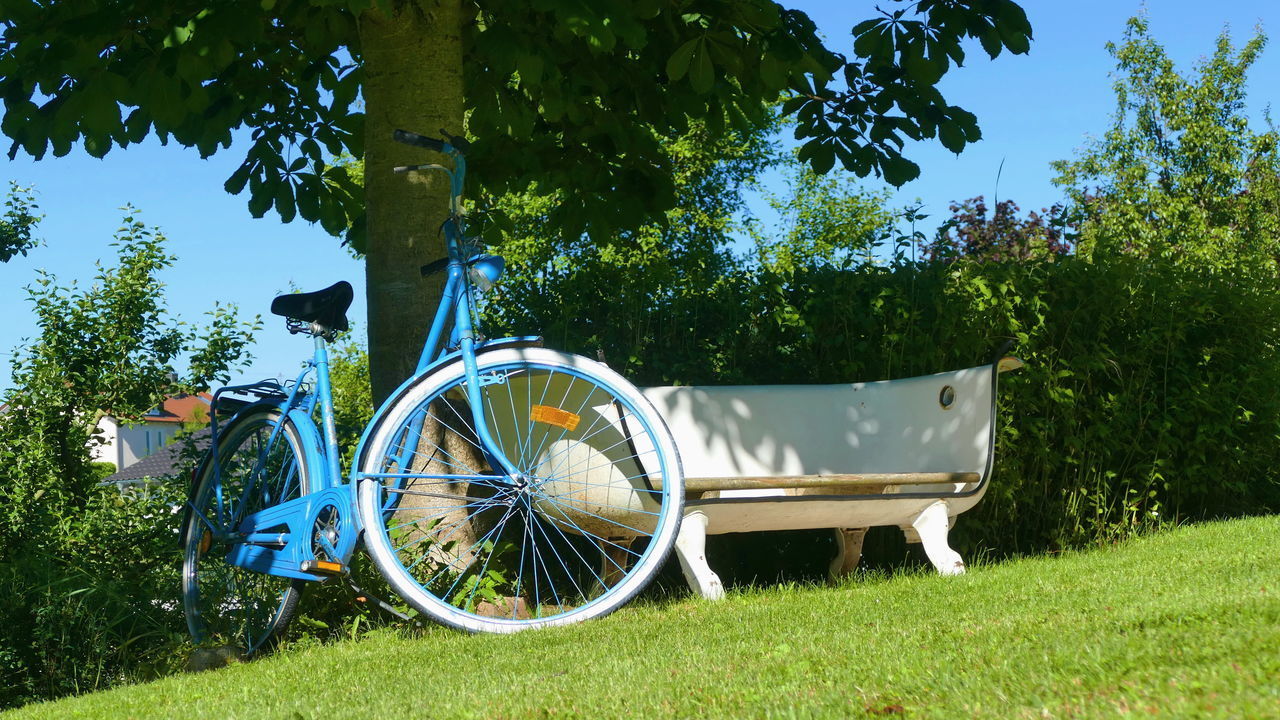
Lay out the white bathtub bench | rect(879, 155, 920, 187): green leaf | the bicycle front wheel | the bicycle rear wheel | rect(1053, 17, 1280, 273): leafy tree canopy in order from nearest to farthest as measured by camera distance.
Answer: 1. the bicycle front wheel
2. the bicycle rear wheel
3. the white bathtub bench
4. rect(879, 155, 920, 187): green leaf
5. rect(1053, 17, 1280, 273): leafy tree canopy

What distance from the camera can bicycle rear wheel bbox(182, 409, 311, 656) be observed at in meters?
4.24

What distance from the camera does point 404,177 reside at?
4598 millimetres

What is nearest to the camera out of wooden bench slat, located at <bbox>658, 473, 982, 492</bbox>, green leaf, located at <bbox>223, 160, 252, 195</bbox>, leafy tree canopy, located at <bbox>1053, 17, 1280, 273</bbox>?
wooden bench slat, located at <bbox>658, 473, 982, 492</bbox>

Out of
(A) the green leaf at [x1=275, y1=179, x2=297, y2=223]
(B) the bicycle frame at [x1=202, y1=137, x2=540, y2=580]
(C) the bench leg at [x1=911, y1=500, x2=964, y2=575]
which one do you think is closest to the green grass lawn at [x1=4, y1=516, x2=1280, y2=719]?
(B) the bicycle frame at [x1=202, y1=137, x2=540, y2=580]

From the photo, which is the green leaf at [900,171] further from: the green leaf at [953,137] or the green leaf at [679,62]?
the green leaf at [679,62]

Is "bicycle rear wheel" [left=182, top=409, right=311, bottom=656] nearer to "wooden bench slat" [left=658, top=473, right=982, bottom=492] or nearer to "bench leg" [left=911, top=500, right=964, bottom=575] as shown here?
"wooden bench slat" [left=658, top=473, right=982, bottom=492]

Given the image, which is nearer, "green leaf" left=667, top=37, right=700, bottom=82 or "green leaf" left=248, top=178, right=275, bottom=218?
"green leaf" left=667, top=37, right=700, bottom=82

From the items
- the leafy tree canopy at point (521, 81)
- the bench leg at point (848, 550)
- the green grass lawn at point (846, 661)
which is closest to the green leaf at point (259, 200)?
the leafy tree canopy at point (521, 81)

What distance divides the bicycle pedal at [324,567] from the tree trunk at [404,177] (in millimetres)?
985

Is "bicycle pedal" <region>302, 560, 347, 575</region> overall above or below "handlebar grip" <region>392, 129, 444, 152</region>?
below

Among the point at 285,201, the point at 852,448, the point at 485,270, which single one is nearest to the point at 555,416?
the point at 485,270

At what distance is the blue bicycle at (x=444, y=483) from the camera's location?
353cm

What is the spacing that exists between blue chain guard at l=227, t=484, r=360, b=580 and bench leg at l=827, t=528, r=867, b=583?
2.46 meters

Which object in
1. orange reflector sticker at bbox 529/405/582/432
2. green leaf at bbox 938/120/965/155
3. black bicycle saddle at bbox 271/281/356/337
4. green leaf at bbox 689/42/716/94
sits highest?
green leaf at bbox 689/42/716/94
